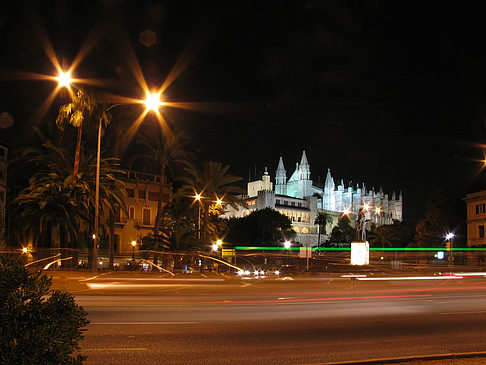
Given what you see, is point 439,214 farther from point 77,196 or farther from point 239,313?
point 239,313

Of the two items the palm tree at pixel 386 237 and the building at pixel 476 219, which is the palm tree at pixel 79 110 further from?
the palm tree at pixel 386 237

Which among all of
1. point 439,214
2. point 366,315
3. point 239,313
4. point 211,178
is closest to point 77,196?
point 211,178

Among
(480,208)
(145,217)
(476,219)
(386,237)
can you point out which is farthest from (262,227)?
(480,208)

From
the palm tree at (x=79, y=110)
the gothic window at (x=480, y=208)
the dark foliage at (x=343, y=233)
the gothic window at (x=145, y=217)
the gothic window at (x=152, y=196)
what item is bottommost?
the dark foliage at (x=343, y=233)

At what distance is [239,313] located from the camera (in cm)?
1271

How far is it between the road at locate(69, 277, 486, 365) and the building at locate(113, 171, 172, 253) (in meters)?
39.7

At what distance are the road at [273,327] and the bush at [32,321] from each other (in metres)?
3.38

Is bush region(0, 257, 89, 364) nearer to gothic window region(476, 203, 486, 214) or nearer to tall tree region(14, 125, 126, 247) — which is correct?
tall tree region(14, 125, 126, 247)

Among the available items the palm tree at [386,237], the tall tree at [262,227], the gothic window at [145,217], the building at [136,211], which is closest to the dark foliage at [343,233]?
the palm tree at [386,237]

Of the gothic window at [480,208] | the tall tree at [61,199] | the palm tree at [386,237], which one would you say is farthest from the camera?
the palm tree at [386,237]

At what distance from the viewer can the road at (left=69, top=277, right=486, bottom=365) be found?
7939 mm

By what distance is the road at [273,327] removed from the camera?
794cm

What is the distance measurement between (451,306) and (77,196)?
2417 cm

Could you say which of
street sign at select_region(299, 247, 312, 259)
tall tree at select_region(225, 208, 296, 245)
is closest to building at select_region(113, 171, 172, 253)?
street sign at select_region(299, 247, 312, 259)
